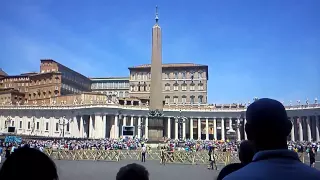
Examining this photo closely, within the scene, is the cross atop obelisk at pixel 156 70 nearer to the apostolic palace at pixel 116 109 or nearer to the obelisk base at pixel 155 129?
the obelisk base at pixel 155 129

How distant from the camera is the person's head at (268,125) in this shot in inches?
78.1

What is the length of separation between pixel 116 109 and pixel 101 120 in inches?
146

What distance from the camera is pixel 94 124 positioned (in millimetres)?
66438

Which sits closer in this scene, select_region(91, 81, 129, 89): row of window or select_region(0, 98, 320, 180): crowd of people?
select_region(0, 98, 320, 180): crowd of people

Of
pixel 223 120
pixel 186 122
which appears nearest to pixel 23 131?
pixel 186 122

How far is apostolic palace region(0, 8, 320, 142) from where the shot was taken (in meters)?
64.9

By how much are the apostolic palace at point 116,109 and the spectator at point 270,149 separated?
51177mm

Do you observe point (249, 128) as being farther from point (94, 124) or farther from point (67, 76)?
point (67, 76)

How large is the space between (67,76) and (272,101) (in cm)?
8127

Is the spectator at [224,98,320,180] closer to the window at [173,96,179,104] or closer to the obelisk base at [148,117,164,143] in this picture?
the obelisk base at [148,117,164,143]

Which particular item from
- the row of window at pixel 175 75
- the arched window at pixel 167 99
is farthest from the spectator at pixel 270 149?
the row of window at pixel 175 75

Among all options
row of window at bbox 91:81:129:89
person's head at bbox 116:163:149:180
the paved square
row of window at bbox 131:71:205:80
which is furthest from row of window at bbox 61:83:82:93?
person's head at bbox 116:163:149:180

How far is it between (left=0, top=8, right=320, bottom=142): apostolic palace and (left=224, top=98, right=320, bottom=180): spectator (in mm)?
51177

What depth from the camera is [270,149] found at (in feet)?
6.41
